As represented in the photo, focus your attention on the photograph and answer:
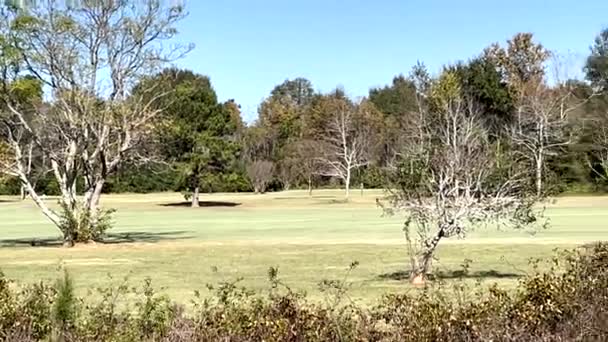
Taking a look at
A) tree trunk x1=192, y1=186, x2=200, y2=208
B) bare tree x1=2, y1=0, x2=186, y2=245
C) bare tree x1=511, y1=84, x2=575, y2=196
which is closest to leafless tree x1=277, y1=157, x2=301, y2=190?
tree trunk x1=192, y1=186, x2=200, y2=208

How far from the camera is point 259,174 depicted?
342ft

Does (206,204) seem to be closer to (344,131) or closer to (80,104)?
(344,131)

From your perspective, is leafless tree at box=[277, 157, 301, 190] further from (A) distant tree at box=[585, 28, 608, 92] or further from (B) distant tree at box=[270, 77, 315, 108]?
(B) distant tree at box=[270, 77, 315, 108]

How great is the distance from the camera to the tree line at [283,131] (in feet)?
59.0

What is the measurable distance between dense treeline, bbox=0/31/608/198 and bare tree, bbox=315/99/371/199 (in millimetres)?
169

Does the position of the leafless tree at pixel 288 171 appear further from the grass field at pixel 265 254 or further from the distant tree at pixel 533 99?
the grass field at pixel 265 254

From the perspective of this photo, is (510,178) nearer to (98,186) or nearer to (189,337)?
(189,337)

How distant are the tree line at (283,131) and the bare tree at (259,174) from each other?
0.18 meters

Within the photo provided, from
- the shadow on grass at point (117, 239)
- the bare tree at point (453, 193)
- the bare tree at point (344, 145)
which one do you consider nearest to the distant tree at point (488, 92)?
the bare tree at point (344, 145)

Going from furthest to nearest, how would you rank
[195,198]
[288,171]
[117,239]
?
[288,171], [195,198], [117,239]

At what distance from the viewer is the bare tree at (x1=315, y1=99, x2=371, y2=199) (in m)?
93.4

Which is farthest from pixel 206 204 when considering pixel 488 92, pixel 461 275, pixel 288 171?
pixel 461 275

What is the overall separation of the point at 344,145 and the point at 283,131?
26.5 meters

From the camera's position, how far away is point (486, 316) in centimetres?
749
